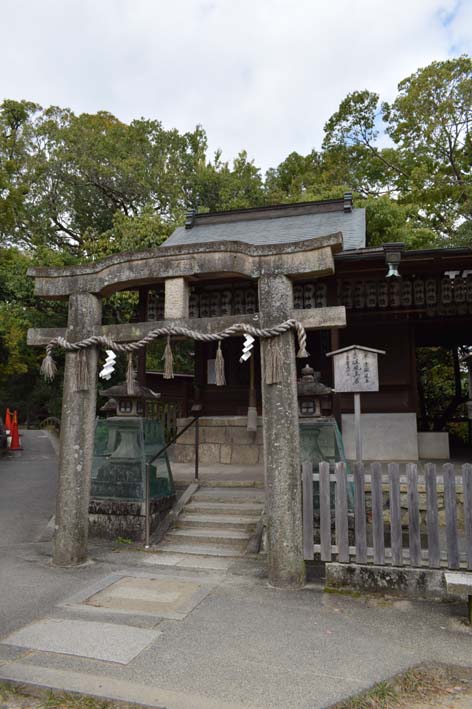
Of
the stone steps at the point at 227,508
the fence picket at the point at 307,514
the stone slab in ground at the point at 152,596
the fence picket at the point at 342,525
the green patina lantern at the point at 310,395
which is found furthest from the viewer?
the stone steps at the point at 227,508

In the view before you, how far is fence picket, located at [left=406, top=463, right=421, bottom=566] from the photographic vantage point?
5.19 m

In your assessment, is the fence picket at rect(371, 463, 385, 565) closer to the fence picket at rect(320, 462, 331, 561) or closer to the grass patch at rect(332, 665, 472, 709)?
the fence picket at rect(320, 462, 331, 561)

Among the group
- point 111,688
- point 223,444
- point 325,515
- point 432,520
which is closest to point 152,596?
point 111,688

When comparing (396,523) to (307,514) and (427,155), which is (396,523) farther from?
(427,155)

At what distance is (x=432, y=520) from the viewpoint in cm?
514

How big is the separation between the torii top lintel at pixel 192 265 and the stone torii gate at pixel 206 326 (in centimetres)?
1

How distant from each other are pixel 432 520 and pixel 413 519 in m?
0.19

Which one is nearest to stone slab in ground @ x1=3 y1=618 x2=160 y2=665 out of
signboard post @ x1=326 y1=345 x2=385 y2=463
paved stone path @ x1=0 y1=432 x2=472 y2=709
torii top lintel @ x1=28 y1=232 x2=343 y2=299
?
paved stone path @ x1=0 y1=432 x2=472 y2=709

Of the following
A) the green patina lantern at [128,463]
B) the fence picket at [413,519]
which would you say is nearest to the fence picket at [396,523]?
the fence picket at [413,519]

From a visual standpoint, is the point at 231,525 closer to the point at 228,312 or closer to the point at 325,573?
the point at 325,573

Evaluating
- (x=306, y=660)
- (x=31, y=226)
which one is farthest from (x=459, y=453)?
(x=31, y=226)

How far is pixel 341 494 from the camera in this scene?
5.50 meters

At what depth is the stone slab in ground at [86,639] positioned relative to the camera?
393 cm

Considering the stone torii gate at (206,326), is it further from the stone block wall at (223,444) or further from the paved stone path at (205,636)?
the stone block wall at (223,444)
